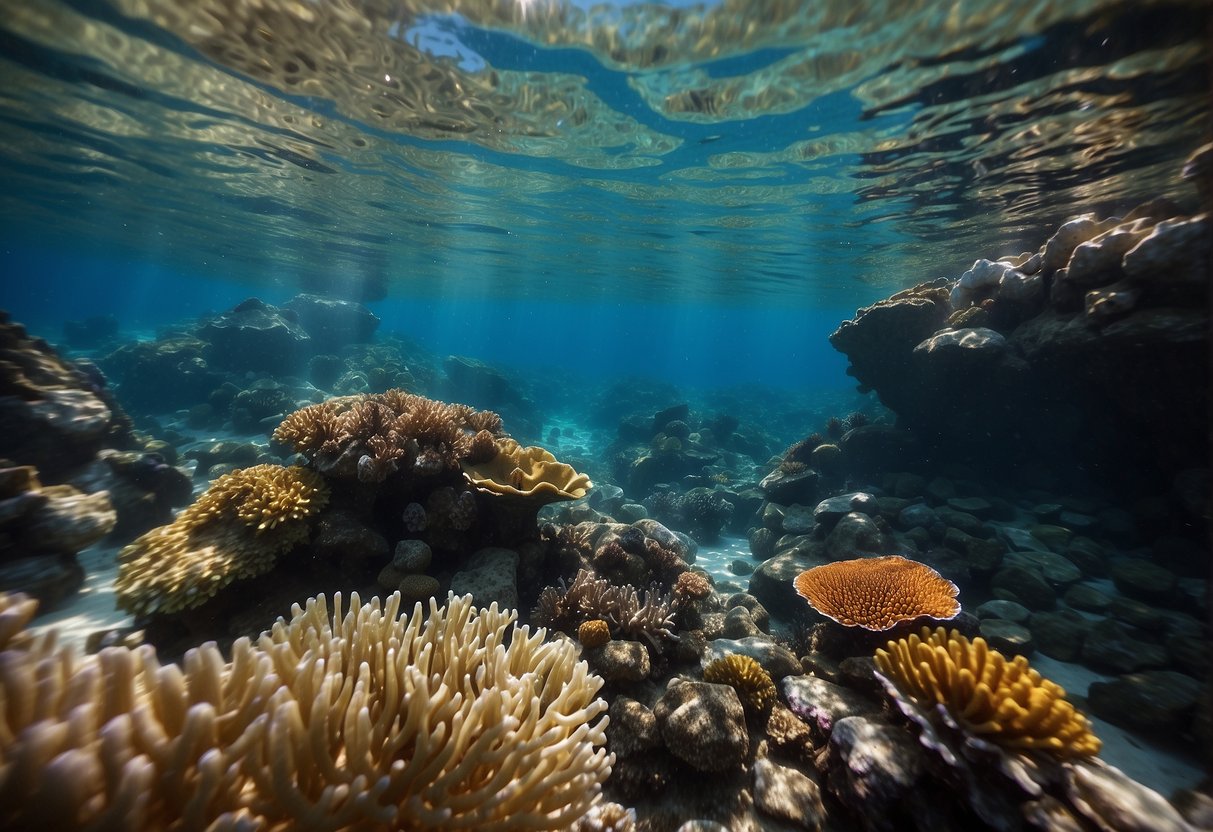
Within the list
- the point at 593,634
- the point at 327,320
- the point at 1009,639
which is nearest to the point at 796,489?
the point at 1009,639

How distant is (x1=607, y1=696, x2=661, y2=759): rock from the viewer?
3.30 metres

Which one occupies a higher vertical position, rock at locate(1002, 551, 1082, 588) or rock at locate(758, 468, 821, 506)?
rock at locate(758, 468, 821, 506)

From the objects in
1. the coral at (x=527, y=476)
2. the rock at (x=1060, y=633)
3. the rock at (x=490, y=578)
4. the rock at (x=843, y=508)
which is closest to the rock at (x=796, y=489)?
the rock at (x=843, y=508)

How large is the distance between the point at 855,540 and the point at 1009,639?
9.81 feet

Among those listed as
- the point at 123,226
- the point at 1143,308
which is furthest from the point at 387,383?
the point at 123,226

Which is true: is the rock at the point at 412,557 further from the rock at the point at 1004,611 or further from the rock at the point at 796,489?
the rock at the point at 796,489

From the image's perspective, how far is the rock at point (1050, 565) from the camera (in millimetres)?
8055

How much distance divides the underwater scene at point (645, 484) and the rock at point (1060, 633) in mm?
44

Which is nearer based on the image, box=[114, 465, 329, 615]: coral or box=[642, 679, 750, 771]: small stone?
box=[642, 679, 750, 771]: small stone

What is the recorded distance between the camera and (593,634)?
4.06m

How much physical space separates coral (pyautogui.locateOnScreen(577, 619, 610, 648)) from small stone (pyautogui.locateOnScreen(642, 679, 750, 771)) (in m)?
0.72

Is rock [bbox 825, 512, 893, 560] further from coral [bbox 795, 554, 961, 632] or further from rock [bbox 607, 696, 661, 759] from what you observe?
rock [bbox 607, 696, 661, 759]

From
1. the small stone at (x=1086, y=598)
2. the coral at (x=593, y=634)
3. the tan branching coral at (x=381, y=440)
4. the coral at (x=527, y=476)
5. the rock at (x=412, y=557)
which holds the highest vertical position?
the tan branching coral at (x=381, y=440)

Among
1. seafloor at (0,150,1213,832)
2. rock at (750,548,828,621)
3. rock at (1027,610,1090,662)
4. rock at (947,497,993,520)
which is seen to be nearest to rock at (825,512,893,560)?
seafloor at (0,150,1213,832)
